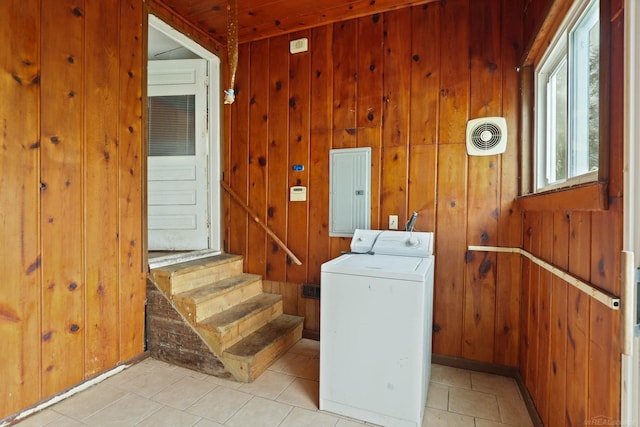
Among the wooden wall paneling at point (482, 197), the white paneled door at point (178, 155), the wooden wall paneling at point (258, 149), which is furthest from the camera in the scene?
the white paneled door at point (178, 155)

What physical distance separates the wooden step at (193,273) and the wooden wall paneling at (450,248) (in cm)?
170

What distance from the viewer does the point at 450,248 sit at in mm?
2230

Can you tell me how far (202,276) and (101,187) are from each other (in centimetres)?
93

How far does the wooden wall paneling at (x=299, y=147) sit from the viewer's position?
2639 millimetres

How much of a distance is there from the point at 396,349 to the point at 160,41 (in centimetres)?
326

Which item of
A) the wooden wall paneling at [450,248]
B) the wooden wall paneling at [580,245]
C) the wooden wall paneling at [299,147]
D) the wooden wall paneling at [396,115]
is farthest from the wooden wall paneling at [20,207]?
the wooden wall paneling at [580,245]

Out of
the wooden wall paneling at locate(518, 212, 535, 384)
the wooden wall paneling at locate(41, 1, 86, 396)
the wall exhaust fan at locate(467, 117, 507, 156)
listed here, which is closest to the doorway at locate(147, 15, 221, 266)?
the wooden wall paneling at locate(41, 1, 86, 396)

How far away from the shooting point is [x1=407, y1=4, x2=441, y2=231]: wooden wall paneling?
2.24m

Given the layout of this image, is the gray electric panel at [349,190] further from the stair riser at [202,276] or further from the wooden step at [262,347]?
the stair riser at [202,276]

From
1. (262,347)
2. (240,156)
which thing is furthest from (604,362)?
(240,156)

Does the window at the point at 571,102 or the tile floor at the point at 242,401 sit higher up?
the window at the point at 571,102

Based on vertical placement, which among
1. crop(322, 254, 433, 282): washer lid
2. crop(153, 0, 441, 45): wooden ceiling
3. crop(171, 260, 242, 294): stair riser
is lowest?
crop(171, 260, 242, 294): stair riser

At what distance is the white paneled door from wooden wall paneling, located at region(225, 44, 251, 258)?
236 mm

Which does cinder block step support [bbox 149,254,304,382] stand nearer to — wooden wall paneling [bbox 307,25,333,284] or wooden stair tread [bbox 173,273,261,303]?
wooden stair tread [bbox 173,273,261,303]
